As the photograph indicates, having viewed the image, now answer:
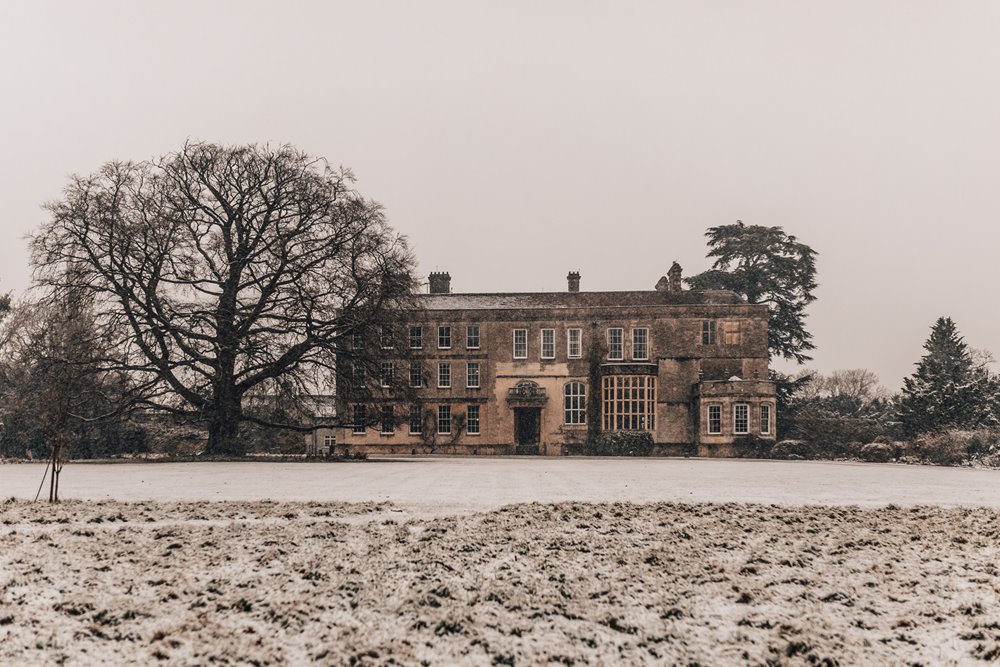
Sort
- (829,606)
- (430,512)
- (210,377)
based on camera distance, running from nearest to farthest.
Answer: (829,606) < (430,512) < (210,377)

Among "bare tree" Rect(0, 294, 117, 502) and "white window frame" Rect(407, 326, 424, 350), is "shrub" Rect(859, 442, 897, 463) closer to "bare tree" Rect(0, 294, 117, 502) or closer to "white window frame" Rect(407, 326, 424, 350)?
"white window frame" Rect(407, 326, 424, 350)

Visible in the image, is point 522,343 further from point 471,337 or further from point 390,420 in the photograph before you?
point 390,420

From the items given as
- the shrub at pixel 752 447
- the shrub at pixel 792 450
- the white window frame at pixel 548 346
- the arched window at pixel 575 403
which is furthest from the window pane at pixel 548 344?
the shrub at pixel 792 450

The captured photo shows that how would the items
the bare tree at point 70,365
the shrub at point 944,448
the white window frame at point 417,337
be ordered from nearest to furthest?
the bare tree at point 70,365 < the shrub at point 944,448 < the white window frame at point 417,337

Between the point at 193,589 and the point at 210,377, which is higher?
the point at 210,377

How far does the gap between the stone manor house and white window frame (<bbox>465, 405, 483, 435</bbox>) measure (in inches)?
2.0

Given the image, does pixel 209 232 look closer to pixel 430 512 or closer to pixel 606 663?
pixel 430 512

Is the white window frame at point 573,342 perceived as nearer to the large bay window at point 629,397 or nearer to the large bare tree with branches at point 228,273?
the large bay window at point 629,397

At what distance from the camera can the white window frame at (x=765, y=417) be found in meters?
47.3

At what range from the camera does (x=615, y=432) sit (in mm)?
49500

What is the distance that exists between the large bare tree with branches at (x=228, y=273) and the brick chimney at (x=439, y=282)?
19.1m

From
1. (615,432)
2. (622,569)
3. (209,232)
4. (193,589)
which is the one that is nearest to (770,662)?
(622,569)

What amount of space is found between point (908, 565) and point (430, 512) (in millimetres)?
6687

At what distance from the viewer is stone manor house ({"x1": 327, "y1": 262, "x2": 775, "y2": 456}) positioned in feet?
164
